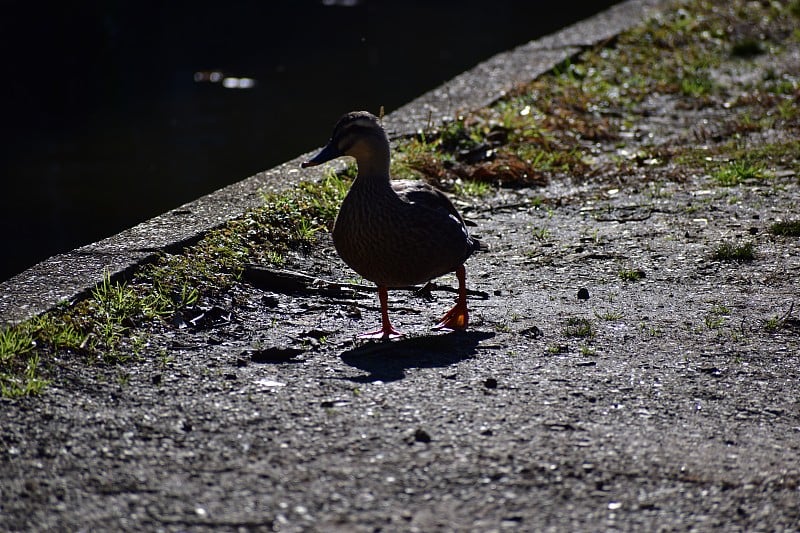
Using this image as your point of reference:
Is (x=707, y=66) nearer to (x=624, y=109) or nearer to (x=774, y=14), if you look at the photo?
(x=624, y=109)

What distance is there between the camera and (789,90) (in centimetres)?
879

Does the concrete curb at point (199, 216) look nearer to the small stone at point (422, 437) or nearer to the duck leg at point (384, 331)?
the duck leg at point (384, 331)

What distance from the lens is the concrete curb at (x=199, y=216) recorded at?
464cm

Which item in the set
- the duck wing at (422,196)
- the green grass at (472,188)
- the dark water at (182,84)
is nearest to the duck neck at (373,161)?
the duck wing at (422,196)

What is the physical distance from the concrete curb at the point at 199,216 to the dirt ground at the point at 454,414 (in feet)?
1.61

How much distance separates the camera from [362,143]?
4719 mm

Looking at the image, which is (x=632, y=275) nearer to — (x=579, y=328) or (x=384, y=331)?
(x=579, y=328)

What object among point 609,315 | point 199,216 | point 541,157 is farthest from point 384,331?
point 541,157

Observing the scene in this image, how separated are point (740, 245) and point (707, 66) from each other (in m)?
4.52

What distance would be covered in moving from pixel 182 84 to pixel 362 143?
21.7 feet

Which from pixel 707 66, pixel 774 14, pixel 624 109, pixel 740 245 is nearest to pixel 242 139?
pixel 624 109

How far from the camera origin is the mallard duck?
450 centimetres

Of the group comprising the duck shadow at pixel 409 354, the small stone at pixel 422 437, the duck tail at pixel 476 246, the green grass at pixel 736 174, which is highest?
the green grass at pixel 736 174

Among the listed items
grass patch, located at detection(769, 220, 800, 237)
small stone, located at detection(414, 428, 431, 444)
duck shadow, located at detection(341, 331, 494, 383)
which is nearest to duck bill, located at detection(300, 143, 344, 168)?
duck shadow, located at detection(341, 331, 494, 383)
